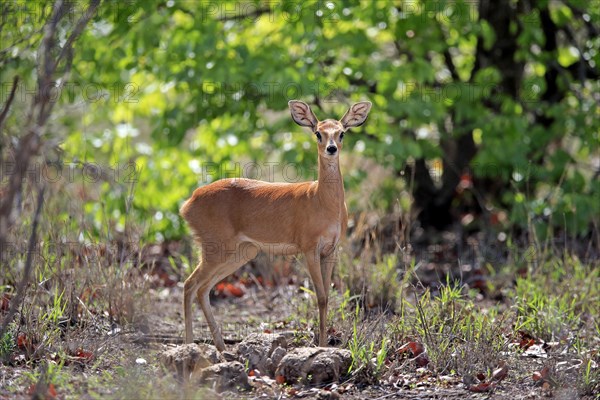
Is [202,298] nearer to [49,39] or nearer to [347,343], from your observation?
[347,343]

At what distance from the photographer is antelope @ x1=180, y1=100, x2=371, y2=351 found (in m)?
6.67

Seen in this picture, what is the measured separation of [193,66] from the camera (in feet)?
31.9

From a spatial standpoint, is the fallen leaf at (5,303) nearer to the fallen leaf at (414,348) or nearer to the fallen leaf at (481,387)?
the fallen leaf at (414,348)

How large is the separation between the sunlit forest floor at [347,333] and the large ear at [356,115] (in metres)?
1.23

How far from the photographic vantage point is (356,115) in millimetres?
6941

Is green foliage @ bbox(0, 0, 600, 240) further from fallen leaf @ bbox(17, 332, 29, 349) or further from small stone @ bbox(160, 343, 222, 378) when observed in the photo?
small stone @ bbox(160, 343, 222, 378)

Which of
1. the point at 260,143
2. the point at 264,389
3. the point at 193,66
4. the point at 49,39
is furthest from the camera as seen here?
the point at 260,143

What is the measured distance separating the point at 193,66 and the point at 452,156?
13.6ft

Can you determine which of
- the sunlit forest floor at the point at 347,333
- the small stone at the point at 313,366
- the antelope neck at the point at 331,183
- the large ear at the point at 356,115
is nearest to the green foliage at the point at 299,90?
the sunlit forest floor at the point at 347,333

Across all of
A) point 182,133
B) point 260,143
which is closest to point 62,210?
point 182,133

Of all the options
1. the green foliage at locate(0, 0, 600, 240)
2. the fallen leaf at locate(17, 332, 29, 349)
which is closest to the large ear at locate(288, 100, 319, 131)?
the green foliage at locate(0, 0, 600, 240)

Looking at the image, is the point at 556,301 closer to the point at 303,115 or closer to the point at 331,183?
the point at 331,183

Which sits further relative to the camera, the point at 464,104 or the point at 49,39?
the point at 464,104

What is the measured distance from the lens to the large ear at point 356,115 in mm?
6879
